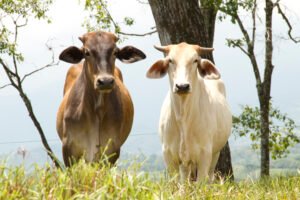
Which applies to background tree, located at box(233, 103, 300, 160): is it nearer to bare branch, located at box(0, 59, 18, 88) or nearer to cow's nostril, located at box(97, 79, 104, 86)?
bare branch, located at box(0, 59, 18, 88)

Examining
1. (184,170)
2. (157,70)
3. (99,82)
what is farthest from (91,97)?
(184,170)

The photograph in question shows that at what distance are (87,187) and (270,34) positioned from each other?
612 inches

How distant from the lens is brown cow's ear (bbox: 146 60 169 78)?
25.7 feet

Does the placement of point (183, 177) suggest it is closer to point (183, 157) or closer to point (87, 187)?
point (183, 157)

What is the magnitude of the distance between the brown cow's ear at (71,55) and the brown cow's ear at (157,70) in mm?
1044

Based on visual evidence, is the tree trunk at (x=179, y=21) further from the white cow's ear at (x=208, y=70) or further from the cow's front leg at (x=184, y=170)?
the cow's front leg at (x=184, y=170)

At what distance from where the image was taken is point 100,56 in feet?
25.6

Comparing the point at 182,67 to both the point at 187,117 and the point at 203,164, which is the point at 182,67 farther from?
the point at 203,164

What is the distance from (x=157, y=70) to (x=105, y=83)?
0.72 m

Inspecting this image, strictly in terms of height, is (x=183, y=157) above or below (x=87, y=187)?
below

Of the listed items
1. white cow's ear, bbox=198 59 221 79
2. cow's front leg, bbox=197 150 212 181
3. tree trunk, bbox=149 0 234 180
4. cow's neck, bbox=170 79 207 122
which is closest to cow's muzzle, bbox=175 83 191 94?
cow's neck, bbox=170 79 207 122

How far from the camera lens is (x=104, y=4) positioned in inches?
845

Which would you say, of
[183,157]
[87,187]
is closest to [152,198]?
[87,187]

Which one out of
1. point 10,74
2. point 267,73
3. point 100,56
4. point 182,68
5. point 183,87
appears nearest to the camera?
point 183,87
